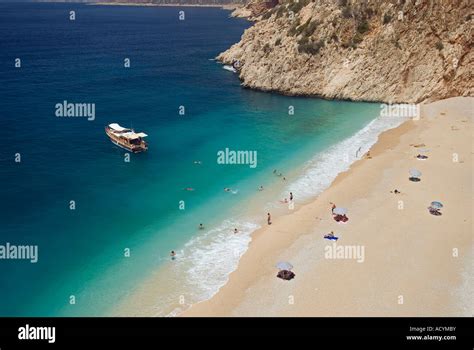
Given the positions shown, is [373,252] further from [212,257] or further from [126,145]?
[126,145]

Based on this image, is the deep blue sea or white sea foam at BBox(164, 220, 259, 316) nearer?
white sea foam at BBox(164, 220, 259, 316)

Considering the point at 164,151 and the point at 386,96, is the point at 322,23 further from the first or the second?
the point at 164,151

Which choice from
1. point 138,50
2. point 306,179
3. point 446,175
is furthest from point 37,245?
point 138,50

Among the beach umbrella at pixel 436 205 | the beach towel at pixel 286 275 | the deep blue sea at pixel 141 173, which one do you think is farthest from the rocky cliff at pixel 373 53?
the beach towel at pixel 286 275

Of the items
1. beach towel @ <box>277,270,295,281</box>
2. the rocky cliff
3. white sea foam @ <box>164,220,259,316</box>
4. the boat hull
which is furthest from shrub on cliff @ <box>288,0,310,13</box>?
beach towel @ <box>277,270,295,281</box>

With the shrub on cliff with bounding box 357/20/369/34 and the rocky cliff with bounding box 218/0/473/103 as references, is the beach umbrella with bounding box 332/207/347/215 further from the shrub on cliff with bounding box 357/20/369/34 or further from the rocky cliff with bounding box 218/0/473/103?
the shrub on cliff with bounding box 357/20/369/34
